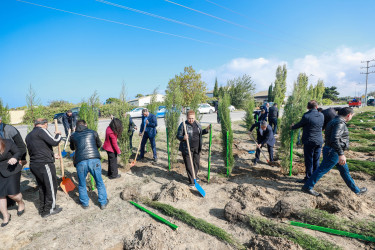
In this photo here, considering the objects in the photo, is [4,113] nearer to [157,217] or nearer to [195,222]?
[157,217]

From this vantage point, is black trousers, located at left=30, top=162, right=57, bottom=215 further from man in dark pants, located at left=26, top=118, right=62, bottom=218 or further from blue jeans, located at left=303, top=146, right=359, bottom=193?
blue jeans, located at left=303, top=146, right=359, bottom=193

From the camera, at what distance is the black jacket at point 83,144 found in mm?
3606

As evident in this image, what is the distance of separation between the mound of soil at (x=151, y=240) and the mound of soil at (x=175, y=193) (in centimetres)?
114

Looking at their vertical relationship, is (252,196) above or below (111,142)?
below

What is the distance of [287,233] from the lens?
9.27 feet

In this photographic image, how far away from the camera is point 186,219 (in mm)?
3316

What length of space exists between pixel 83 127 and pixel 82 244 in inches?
81.6

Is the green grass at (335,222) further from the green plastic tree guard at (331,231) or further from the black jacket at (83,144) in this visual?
the black jacket at (83,144)

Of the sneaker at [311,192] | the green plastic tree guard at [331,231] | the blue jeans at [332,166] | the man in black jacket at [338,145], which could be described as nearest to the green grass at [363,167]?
the man in black jacket at [338,145]

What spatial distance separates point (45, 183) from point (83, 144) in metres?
1.00

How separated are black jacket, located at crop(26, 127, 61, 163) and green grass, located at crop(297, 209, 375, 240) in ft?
15.5

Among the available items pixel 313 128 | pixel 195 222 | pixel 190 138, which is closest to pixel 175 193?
pixel 195 222

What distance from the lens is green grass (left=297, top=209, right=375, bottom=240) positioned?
2.82 metres

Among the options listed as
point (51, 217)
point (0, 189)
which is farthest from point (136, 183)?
point (0, 189)
